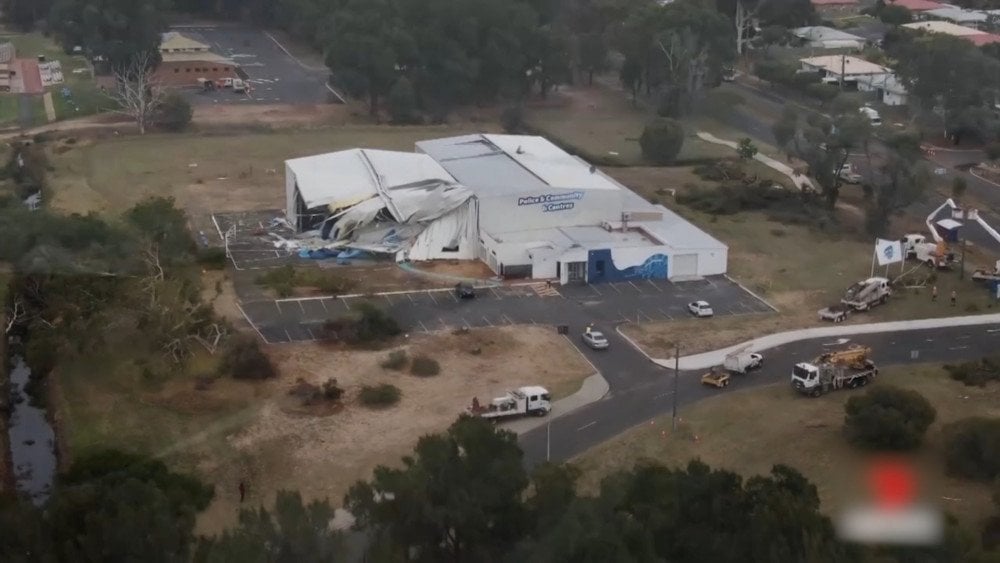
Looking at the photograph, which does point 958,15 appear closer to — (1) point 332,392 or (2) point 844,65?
(2) point 844,65

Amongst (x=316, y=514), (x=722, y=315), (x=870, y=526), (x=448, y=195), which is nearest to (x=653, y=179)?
(x=448, y=195)

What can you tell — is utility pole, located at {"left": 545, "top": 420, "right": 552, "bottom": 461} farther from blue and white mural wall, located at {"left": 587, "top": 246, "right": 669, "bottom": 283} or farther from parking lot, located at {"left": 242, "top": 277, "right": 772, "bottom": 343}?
blue and white mural wall, located at {"left": 587, "top": 246, "right": 669, "bottom": 283}

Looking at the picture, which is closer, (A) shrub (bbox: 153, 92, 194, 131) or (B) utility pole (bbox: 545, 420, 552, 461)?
(B) utility pole (bbox: 545, 420, 552, 461)

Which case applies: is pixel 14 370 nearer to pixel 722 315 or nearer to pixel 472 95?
pixel 722 315

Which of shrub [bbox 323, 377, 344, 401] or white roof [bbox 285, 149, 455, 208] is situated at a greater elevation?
white roof [bbox 285, 149, 455, 208]

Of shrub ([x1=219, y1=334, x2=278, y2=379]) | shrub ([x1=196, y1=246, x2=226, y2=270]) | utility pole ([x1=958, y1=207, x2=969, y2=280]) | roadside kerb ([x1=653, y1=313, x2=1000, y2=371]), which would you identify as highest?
shrub ([x1=219, y1=334, x2=278, y2=379])

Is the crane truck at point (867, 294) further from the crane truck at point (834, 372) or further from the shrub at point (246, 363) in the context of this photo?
the shrub at point (246, 363)

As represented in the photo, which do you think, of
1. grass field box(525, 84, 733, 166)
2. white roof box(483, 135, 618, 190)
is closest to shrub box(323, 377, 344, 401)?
white roof box(483, 135, 618, 190)

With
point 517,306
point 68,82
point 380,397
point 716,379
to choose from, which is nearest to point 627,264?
point 517,306
